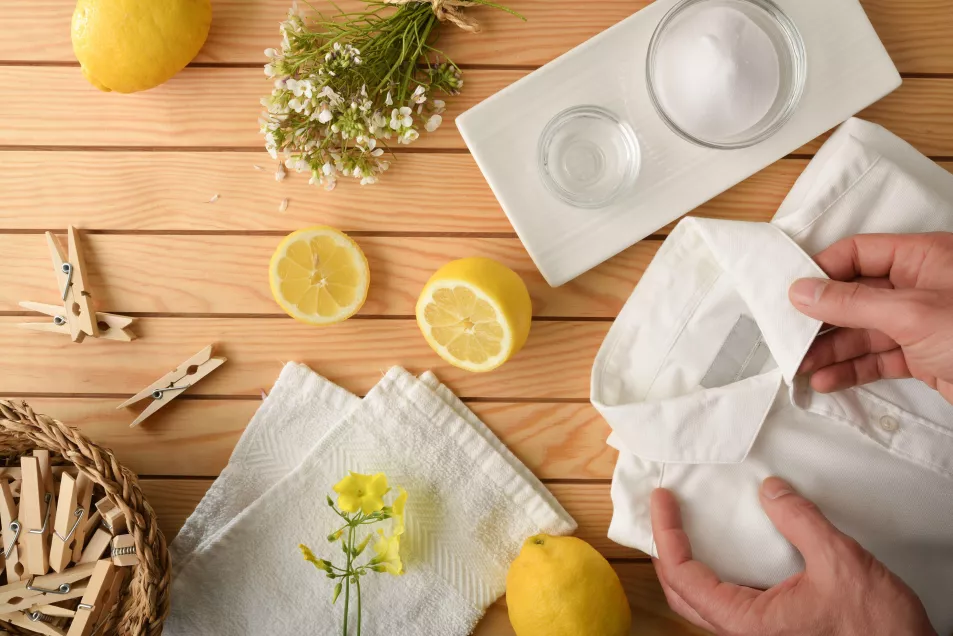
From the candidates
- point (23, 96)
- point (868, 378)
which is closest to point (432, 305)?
point (868, 378)

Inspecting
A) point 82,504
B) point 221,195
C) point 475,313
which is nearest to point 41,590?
point 82,504

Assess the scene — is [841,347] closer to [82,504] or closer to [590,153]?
[590,153]

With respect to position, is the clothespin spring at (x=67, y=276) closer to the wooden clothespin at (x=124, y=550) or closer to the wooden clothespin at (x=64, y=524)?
the wooden clothespin at (x=64, y=524)

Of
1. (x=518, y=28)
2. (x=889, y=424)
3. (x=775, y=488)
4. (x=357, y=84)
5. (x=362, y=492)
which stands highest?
(x=518, y=28)

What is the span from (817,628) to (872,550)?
0.71 ft

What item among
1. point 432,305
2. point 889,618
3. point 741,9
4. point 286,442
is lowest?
point 286,442

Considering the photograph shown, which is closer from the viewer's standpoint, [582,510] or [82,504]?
[82,504]

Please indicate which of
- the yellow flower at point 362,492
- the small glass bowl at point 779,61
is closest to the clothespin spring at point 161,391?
the yellow flower at point 362,492

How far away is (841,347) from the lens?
→ 3.61ft

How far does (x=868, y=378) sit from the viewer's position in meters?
1.10

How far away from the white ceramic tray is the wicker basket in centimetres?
73

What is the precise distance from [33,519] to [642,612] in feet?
3.31

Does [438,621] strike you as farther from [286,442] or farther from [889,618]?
[889,618]

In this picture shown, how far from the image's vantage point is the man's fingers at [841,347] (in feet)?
3.60
